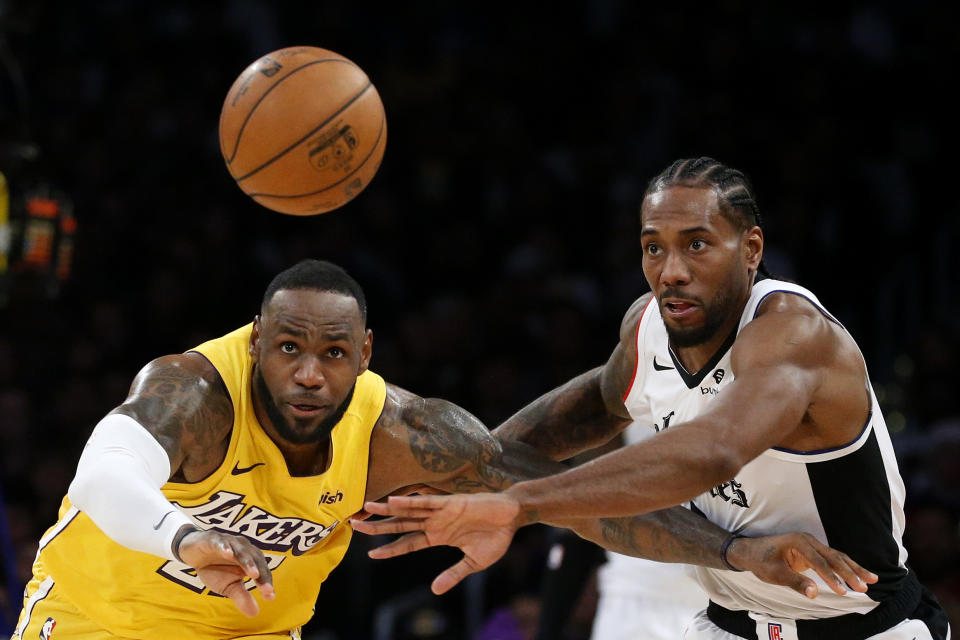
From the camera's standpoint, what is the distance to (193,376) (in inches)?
138

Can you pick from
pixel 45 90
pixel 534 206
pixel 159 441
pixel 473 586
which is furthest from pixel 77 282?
pixel 159 441

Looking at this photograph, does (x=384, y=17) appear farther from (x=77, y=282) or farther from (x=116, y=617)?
(x=116, y=617)

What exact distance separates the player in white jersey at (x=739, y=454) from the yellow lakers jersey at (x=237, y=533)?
68 cm

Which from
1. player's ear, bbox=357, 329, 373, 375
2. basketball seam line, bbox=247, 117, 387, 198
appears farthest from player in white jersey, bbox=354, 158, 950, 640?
basketball seam line, bbox=247, 117, 387, 198

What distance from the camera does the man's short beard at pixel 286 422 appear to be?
11.7 ft

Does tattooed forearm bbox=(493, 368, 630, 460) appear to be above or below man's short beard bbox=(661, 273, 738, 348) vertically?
below

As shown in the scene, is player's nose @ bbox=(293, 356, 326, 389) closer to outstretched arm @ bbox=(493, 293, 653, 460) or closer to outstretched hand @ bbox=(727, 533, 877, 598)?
outstretched arm @ bbox=(493, 293, 653, 460)

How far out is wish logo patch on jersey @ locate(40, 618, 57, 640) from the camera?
11.5ft

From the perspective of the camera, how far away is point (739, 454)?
9.62 ft

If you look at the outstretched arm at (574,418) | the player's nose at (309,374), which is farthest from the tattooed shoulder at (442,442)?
the player's nose at (309,374)

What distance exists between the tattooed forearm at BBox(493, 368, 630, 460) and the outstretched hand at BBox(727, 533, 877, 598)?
1.02m

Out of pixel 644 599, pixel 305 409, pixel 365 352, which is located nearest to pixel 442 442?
pixel 365 352

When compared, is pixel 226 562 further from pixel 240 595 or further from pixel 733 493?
pixel 733 493

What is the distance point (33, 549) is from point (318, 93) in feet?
11.7
